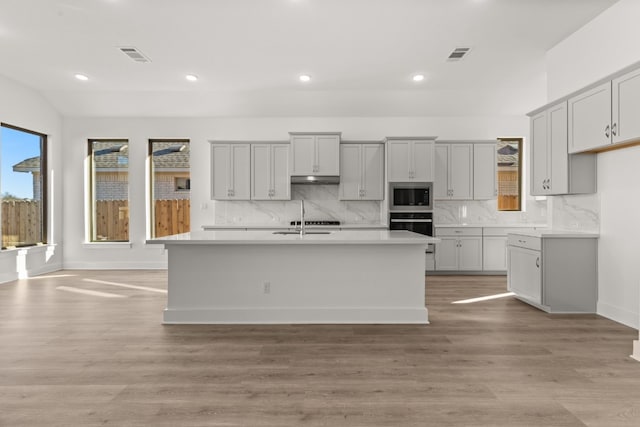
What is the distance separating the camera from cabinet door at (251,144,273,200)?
7016mm

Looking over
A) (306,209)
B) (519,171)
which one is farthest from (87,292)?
(519,171)

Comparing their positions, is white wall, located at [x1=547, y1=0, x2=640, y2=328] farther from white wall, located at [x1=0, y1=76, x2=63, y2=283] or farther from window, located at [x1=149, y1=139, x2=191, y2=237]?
white wall, located at [x1=0, y1=76, x2=63, y2=283]

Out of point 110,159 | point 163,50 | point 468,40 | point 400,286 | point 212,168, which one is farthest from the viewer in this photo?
point 110,159

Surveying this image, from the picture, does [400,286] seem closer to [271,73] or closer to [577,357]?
[577,357]

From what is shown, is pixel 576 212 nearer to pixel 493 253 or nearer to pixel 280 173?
pixel 493 253

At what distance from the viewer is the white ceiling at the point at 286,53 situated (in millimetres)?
3957

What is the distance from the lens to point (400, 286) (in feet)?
12.8

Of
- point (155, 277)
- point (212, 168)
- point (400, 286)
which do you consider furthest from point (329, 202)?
point (400, 286)

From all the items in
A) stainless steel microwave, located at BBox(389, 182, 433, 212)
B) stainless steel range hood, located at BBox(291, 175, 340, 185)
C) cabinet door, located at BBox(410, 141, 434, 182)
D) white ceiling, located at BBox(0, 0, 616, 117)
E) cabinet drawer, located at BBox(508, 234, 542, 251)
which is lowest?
cabinet drawer, located at BBox(508, 234, 542, 251)

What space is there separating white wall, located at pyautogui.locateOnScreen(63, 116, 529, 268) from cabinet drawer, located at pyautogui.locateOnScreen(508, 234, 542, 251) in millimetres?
3021

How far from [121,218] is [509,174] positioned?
7284 mm

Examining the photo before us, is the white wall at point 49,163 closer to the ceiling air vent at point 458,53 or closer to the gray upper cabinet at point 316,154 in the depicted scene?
the gray upper cabinet at point 316,154

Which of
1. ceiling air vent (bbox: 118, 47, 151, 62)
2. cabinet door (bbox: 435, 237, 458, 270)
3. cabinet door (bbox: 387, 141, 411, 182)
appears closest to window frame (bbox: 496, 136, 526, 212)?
cabinet door (bbox: 435, 237, 458, 270)

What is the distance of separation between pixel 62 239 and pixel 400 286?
6.56 metres
